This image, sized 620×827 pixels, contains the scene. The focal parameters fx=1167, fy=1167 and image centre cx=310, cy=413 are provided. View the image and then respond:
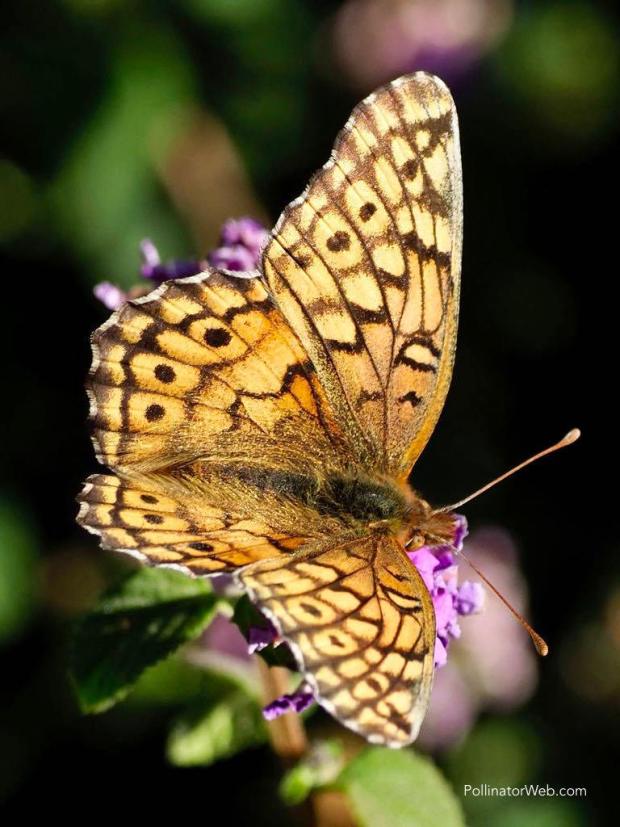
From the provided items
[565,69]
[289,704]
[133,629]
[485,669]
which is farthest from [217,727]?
[565,69]

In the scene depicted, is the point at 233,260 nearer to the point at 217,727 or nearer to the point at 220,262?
the point at 220,262

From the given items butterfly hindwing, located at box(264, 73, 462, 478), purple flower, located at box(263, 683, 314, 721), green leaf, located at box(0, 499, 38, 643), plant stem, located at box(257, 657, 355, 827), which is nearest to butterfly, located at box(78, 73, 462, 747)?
butterfly hindwing, located at box(264, 73, 462, 478)

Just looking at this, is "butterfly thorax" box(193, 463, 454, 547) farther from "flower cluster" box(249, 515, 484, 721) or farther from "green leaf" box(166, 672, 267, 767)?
"green leaf" box(166, 672, 267, 767)

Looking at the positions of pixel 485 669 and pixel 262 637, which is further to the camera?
pixel 485 669

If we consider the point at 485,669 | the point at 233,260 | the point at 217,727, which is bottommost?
the point at 485,669

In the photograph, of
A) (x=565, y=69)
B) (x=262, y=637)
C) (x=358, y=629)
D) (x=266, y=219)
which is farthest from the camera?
(x=565, y=69)

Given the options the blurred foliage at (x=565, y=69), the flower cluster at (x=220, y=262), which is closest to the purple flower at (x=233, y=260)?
the flower cluster at (x=220, y=262)

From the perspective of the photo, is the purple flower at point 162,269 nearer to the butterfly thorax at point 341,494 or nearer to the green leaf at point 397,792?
the butterfly thorax at point 341,494
